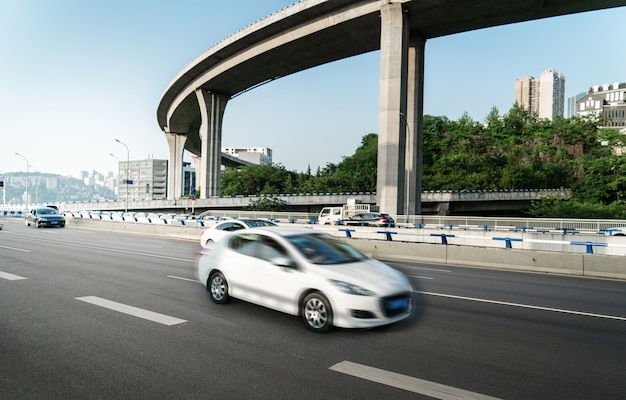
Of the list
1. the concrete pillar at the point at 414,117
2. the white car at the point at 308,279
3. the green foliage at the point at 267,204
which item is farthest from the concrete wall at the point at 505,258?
the green foliage at the point at 267,204

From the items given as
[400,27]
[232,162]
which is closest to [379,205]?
[400,27]

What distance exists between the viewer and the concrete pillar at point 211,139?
65812 millimetres

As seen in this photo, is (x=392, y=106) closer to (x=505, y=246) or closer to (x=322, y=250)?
(x=505, y=246)

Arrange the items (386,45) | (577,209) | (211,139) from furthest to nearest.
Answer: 1. (211,139)
2. (577,209)
3. (386,45)

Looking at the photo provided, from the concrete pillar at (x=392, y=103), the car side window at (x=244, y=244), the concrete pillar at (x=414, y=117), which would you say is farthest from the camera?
the concrete pillar at (x=414, y=117)

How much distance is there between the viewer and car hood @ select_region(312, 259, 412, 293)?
21.7 feet

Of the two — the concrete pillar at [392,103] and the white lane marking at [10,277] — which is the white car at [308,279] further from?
the concrete pillar at [392,103]

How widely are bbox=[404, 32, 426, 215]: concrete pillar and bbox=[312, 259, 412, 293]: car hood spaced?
3639cm

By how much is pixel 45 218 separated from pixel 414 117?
113 feet

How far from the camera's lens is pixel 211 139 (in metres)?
67.2

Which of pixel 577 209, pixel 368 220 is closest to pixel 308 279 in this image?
pixel 368 220

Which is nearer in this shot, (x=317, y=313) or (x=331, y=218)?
(x=317, y=313)

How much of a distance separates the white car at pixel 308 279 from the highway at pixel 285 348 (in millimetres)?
A: 330

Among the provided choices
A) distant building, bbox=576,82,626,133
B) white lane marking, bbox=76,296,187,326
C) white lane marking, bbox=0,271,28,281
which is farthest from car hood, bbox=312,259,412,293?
distant building, bbox=576,82,626,133
